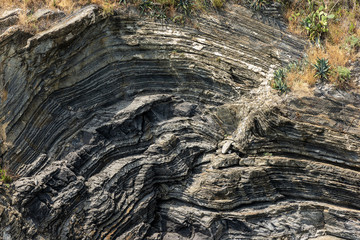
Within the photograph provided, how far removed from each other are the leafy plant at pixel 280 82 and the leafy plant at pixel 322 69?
2.80ft

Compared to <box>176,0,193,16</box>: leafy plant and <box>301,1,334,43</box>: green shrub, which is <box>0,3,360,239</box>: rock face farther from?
<box>301,1,334,43</box>: green shrub

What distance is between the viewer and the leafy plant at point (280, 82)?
9.60 metres

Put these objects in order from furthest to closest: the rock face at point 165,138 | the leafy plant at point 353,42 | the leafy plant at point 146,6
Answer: the leafy plant at point 146,6
the leafy plant at point 353,42
the rock face at point 165,138

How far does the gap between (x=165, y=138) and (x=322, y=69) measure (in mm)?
A: 4746

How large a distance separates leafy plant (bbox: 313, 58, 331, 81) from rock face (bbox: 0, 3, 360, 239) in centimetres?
59

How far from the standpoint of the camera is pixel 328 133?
29.4 feet

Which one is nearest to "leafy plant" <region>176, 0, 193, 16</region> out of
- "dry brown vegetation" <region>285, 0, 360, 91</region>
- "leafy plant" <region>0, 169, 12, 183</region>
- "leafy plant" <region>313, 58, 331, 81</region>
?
"dry brown vegetation" <region>285, 0, 360, 91</region>

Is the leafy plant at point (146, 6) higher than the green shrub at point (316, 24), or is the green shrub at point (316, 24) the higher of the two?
the green shrub at point (316, 24)

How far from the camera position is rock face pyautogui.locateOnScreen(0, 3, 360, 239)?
27.6 ft

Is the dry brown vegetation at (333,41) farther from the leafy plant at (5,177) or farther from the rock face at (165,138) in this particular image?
the leafy plant at (5,177)

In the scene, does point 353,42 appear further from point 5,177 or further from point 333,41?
point 5,177

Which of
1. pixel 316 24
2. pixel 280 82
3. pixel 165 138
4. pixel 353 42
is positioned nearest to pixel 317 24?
pixel 316 24

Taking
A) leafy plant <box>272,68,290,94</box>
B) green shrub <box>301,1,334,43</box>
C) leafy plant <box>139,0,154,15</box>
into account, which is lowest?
leafy plant <box>272,68,290,94</box>

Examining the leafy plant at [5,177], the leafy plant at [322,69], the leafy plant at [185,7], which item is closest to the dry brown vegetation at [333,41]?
the leafy plant at [322,69]
